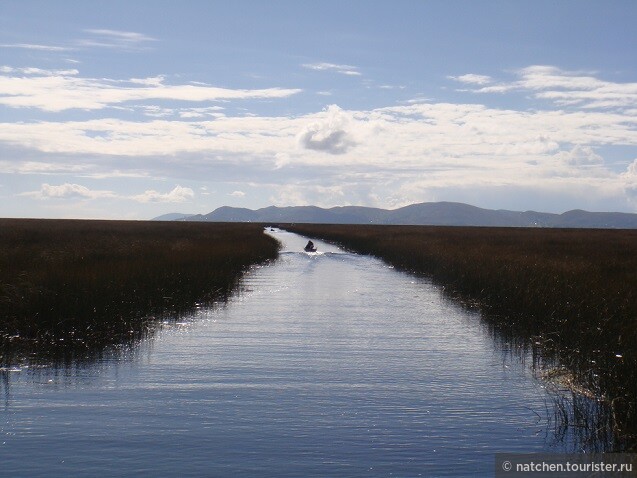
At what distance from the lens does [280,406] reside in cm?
1028

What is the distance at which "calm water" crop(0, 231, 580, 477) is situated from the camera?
8203 mm

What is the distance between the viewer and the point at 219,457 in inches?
325

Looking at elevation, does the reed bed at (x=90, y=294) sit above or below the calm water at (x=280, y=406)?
above

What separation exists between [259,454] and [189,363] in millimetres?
5075

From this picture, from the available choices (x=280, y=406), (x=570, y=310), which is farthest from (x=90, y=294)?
(x=570, y=310)

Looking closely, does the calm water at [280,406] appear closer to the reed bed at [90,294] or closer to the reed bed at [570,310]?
the reed bed at [570,310]

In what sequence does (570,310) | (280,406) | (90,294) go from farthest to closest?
(570,310) < (90,294) < (280,406)

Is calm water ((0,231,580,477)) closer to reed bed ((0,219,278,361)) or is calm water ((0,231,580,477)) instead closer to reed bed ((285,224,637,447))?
reed bed ((285,224,637,447))

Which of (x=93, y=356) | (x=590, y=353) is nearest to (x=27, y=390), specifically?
(x=93, y=356)

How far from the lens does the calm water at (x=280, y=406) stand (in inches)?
323

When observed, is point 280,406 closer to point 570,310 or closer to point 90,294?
point 90,294

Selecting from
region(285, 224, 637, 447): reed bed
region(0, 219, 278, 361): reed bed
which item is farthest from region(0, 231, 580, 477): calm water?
region(0, 219, 278, 361): reed bed

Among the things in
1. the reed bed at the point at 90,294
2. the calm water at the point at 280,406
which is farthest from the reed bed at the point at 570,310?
the reed bed at the point at 90,294

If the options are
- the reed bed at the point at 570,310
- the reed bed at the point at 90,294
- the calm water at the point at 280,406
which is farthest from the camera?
the reed bed at the point at 90,294
